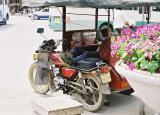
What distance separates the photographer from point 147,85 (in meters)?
3.94

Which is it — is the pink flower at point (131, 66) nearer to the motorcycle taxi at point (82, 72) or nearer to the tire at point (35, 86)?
the motorcycle taxi at point (82, 72)

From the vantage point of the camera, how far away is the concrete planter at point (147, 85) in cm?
387

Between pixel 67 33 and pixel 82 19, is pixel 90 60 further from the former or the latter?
pixel 82 19

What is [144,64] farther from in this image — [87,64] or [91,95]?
[91,95]

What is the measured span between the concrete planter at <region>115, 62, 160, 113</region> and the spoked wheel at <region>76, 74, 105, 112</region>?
241 centimetres

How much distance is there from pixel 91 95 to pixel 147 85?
2.99 meters

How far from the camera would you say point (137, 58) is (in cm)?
426

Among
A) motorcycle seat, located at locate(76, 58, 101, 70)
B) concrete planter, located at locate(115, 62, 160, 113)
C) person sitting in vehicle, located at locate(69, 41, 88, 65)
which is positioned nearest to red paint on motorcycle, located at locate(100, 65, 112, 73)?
motorcycle seat, located at locate(76, 58, 101, 70)

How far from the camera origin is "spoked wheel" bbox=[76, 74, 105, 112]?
260 inches

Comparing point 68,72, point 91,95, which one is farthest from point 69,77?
point 91,95

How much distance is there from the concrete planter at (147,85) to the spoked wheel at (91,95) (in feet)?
7.92

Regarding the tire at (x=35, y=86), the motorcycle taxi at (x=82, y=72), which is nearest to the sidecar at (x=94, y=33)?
the motorcycle taxi at (x=82, y=72)

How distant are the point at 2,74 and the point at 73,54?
10.2 ft

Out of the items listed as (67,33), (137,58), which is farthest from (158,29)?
(67,33)
